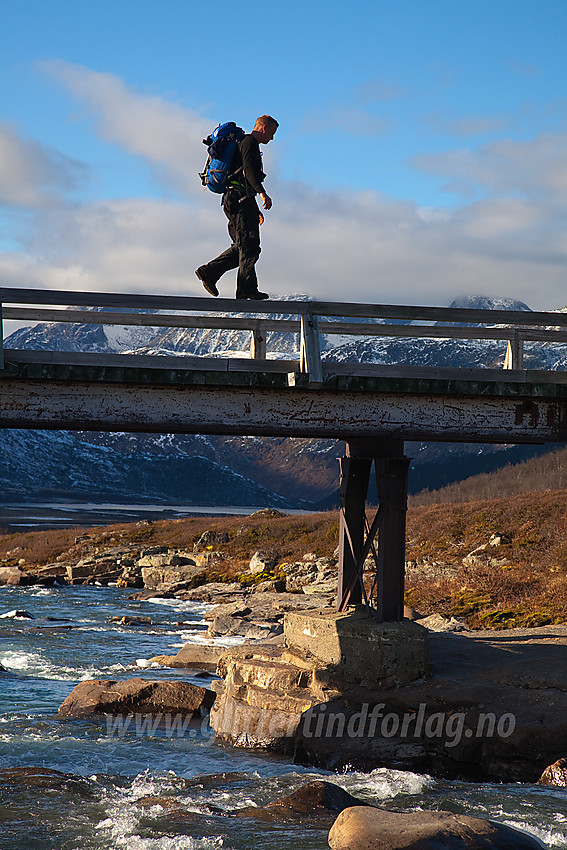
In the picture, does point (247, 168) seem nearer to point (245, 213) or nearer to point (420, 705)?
point (245, 213)

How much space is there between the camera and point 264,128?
37.2ft

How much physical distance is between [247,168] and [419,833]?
28.1 ft

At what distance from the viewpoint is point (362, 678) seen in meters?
13.3

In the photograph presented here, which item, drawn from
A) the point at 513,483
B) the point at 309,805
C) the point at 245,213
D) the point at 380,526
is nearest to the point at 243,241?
the point at 245,213

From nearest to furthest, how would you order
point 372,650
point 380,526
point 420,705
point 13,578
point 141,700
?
point 420,705, point 372,650, point 380,526, point 141,700, point 13,578

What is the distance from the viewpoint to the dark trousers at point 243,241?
11.7m

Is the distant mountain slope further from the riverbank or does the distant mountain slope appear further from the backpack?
the backpack

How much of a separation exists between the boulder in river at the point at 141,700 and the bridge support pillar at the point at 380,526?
4123mm

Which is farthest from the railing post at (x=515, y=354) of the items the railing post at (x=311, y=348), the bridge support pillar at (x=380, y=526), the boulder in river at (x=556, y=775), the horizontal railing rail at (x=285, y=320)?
the boulder in river at (x=556, y=775)

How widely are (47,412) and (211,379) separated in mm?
2237

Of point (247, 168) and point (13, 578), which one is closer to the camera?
point (247, 168)

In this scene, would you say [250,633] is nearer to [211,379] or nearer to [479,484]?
[211,379]

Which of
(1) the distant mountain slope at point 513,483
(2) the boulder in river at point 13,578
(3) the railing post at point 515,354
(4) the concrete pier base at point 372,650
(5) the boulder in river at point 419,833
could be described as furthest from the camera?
(1) the distant mountain slope at point 513,483

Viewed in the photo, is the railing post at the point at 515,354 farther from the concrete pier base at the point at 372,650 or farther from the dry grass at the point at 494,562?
the dry grass at the point at 494,562
